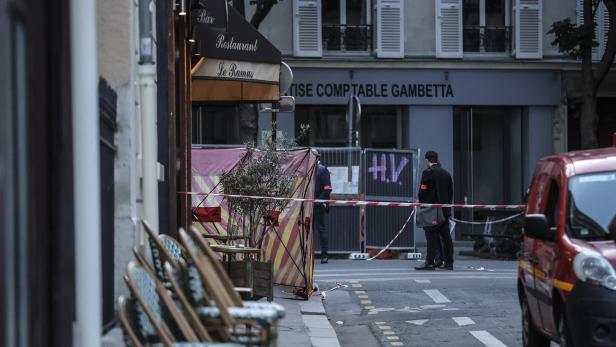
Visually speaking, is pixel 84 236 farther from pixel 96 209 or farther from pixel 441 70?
pixel 441 70

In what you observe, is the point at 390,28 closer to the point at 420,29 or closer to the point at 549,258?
the point at 420,29

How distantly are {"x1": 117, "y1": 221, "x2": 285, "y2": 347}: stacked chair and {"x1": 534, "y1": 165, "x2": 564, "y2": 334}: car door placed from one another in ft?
12.0

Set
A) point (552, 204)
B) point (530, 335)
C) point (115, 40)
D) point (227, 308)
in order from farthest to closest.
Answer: point (530, 335)
point (552, 204)
point (115, 40)
point (227, 308)

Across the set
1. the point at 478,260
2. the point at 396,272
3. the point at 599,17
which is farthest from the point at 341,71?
the point at 396,272

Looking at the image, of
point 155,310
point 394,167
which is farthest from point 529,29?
point 155,310

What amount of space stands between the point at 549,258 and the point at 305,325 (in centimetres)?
376

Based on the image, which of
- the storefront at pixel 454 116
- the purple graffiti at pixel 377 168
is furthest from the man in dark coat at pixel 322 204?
the storefront at pixel 454 116

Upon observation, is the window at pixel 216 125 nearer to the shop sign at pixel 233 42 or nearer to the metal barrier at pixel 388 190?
the metal barrier at pixel 388 190

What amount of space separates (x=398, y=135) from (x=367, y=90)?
1590 millimetres

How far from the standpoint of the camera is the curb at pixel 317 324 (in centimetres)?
1072

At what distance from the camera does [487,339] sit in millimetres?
10750

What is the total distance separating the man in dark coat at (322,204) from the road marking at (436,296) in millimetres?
4640

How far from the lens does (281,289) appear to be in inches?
600

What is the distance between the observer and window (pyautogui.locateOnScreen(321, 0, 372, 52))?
30.1 meters
